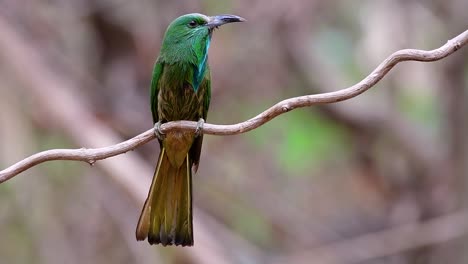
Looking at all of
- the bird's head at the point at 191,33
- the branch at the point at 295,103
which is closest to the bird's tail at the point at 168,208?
the bird's head at the point at 191,33

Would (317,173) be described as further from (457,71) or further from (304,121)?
(457,71)

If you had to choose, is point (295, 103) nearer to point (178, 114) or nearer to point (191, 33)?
point (191, 33)

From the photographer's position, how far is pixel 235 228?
7512mm

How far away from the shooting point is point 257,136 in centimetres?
813

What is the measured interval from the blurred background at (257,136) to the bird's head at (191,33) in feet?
6.64

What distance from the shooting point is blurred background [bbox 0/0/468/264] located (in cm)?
616

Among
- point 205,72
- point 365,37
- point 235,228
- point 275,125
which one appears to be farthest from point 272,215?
point 205,72

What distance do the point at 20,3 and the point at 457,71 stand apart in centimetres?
322

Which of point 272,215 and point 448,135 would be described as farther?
point 272,215

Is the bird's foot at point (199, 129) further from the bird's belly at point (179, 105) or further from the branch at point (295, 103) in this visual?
the branch at point (295, 103)

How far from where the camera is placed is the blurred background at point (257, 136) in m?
6.16

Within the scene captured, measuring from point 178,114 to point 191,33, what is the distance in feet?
1.13

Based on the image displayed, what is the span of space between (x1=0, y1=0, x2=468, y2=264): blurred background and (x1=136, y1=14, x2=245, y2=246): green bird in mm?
1790

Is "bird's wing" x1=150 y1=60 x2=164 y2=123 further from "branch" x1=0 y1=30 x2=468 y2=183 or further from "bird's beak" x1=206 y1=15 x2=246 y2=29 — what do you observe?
"branch" x1=0 y1=30 x2=468 y2=183
